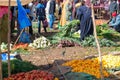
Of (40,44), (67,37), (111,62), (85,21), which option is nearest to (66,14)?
(85,21)

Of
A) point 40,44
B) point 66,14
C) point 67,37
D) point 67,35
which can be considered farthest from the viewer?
point 66,14

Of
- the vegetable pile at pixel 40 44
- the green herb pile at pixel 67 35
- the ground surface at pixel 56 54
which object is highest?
the green herb pile at pixel 67 35

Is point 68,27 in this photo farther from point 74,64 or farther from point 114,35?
point 74,64

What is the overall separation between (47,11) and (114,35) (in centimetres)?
573

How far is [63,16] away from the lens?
72.7 feet

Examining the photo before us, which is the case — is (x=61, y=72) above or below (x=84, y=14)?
below

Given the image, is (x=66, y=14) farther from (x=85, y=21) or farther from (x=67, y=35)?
(x=85, y=21)

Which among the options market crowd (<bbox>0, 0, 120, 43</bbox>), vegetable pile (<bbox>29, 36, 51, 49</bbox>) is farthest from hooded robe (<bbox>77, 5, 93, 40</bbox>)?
vegetable pile (<bbox>29, 36, 51, 49</bbox>)

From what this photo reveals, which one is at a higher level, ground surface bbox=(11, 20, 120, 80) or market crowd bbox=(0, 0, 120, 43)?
market crowd bbox=(0, 0, 120, 43)

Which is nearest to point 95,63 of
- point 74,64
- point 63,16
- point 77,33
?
point 74,64

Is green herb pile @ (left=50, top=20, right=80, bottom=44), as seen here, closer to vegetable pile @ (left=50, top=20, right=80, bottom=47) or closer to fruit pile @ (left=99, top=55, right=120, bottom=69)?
vegetable pile @ (left=50, top=20, right=80, bottom=47)

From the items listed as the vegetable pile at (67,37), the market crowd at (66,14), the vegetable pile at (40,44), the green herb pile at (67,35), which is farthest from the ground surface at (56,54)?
the market crowd at (66,14)

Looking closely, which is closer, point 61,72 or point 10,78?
point 10,78

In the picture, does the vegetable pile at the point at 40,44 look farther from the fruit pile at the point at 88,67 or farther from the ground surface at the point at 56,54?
the fruit pile at the point at 88,67
